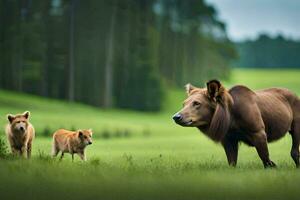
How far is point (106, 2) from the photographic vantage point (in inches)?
2024

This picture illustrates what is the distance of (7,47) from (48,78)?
411cm

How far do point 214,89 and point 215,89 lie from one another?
0.01 metres

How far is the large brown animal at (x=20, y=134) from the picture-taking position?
Answer: 10.5m

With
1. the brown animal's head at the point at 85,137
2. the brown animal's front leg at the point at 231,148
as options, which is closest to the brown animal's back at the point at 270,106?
the brown animal's front leg at the point at 231,148

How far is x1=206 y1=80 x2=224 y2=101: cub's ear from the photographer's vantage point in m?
10.3

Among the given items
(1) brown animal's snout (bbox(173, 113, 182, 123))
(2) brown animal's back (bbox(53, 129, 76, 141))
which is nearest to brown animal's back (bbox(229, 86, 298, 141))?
(1) brown animal's snout (bbox(173, 113, 182, 123))

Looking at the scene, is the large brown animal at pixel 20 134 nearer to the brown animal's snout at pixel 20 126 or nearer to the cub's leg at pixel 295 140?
the brown animal's snout at pixel 20 126

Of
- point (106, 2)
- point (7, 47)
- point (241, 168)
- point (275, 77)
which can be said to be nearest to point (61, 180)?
point (241, 168)

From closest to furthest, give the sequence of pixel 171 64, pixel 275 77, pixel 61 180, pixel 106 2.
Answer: pixel 61 180 → pixel 106 2 → pixel 171 64 → pixel 275 77

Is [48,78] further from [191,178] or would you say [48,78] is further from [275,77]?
[191,178]

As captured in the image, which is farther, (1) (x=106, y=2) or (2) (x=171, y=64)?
(2) (x=171, y=64)

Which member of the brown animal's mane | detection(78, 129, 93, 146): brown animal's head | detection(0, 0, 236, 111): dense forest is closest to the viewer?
the brown animal's mane

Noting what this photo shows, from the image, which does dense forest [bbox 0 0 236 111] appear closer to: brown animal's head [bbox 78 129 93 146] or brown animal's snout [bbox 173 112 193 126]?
brown animal's head [bbox 78 129 93 146]

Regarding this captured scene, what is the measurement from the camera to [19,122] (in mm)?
10539
